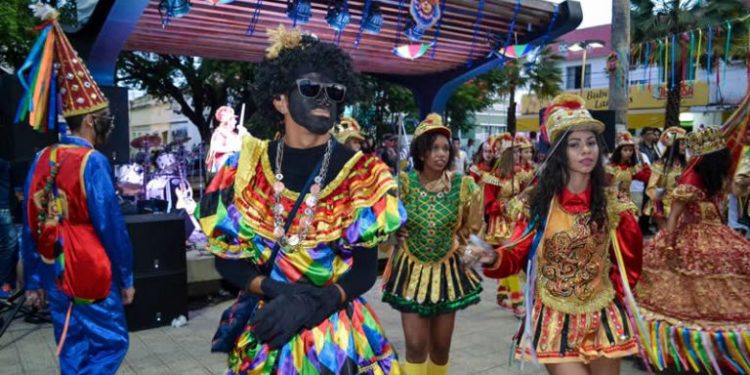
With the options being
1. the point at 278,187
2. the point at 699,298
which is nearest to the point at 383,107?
the point at 699,298

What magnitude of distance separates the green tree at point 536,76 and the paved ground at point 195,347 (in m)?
17.6

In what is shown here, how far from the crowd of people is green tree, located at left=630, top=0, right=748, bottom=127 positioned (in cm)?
1529

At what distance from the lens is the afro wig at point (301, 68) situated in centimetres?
252

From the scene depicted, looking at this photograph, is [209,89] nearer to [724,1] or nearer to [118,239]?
[724,1]

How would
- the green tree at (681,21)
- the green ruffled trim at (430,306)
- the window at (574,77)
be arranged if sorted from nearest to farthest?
the green ruffled trim at (430,306) → the green tree at (681,21) → the window at (574,77)

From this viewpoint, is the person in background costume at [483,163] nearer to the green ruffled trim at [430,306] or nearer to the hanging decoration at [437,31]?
the hanging decoration at [437,31]

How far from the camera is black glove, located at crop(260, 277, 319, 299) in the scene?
2.29 metres

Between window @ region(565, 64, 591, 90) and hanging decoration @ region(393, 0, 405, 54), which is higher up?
window @ region(565, 64, 591, 90)

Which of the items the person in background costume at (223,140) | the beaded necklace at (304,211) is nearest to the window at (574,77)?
the person in background costume at (223,140)

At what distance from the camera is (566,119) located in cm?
339

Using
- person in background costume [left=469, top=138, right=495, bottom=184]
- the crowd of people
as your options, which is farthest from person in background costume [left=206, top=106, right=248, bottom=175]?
person in background costume [left=469, top=138, right=495, bottom=184]

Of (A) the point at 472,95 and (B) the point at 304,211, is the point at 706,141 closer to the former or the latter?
(B) the point at 304,211

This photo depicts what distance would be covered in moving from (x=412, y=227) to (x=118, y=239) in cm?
203

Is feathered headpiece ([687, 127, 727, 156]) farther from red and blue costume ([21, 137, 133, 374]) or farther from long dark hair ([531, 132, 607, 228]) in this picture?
red and blue costume ([21, 137, 133, 374])
